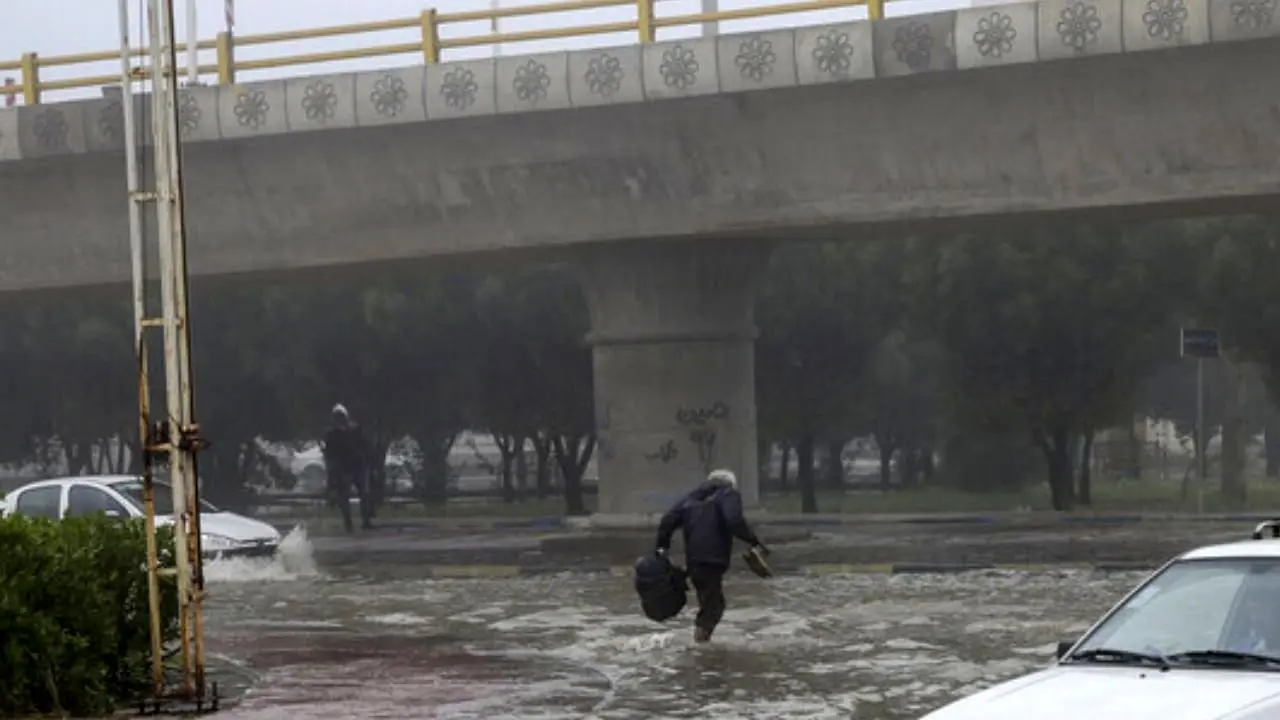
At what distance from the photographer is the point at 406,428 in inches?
2004

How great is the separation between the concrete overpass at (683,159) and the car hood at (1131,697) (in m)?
17.5

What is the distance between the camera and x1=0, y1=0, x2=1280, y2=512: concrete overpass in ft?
83.4

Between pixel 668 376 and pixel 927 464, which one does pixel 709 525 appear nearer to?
pixel 668 376

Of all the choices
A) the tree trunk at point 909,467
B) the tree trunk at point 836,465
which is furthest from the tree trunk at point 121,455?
the tree trunk at point 909,467

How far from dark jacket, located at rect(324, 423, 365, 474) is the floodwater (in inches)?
590

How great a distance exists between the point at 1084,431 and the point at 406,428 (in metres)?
16.0

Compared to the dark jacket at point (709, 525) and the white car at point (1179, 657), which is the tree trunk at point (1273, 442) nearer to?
the dark jacket at point (709, 525)

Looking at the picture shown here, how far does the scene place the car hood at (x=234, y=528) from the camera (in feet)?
87.1

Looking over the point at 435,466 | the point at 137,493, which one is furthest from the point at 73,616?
the point at 435,466

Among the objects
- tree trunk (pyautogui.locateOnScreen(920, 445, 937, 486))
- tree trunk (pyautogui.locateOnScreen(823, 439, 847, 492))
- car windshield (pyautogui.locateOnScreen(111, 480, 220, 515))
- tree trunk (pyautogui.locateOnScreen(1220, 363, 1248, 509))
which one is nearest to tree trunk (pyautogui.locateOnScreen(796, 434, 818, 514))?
tree trunk (pyautogui.locateOnScreen(823, 439, 847, 492))

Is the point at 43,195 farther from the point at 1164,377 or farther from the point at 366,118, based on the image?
the point at 1164,377

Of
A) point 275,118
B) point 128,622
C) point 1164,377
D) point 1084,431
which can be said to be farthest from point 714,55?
point 1164,377

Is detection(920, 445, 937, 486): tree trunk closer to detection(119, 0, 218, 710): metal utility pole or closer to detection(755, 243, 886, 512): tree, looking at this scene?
detection(755, 243, 886, 512): tree

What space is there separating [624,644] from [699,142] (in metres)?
11.3
